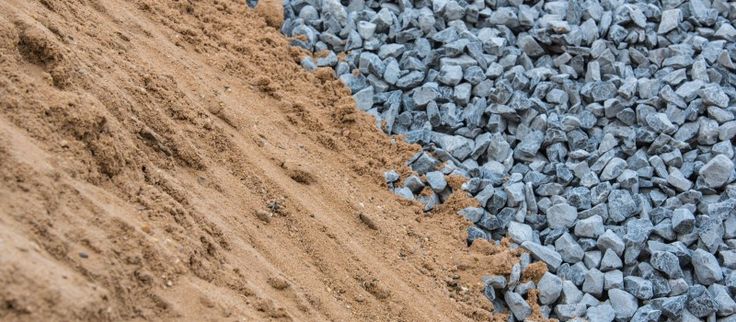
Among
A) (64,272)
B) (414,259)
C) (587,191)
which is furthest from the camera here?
(587,191)

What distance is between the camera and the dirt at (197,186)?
7.73 ft

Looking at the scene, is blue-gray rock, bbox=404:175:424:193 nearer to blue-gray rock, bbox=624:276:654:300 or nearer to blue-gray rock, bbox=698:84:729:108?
blue-gray rock, bbox=624:276:654:300

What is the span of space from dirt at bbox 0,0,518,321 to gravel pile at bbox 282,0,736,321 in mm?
204

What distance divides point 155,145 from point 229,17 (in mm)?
1767

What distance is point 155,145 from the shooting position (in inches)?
120

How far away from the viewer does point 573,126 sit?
4.38 meters

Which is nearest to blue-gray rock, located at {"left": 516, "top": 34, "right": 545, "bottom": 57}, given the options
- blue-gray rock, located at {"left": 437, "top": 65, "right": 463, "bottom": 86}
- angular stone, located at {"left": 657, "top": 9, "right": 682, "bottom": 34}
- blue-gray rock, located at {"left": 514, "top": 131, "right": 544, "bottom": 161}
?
blue-gray rock, located at {"left": 437, "top": 65, "right": 463, "bottom": 86}

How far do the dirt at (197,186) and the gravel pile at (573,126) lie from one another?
0.67 feet

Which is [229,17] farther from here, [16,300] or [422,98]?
[16,300]

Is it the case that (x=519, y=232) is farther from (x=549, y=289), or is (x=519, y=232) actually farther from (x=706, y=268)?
(x=706, y=268)

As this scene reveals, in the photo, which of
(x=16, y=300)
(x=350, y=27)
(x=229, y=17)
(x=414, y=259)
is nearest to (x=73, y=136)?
(x=16, y=300)

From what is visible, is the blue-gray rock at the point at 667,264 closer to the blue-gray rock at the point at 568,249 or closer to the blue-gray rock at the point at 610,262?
the blue-gray rock at the point at 610,262

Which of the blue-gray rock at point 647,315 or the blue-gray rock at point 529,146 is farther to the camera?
the blue-gray rock at point 529,146

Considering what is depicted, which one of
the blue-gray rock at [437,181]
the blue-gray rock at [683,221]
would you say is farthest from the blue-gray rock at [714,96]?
the blue-gray rock at [437,181]
